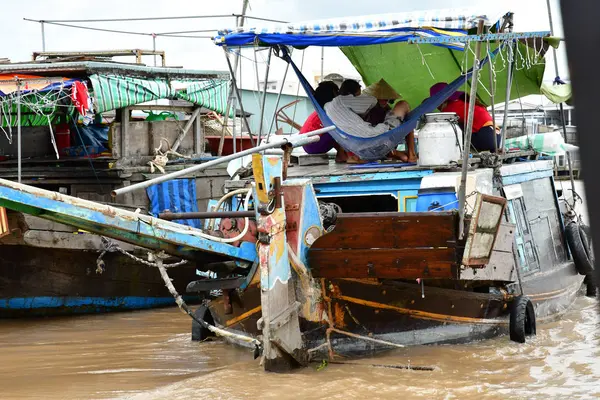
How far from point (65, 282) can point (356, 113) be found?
4.12 metres

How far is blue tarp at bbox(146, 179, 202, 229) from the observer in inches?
431

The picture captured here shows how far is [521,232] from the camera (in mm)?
8047

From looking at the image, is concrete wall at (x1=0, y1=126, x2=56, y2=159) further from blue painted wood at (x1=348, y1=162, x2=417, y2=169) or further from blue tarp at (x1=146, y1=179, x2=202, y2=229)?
blue painted wood at (x1=348, y1=162, x2=417, y2=169)

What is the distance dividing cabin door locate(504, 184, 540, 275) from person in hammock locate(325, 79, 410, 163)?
1279mm

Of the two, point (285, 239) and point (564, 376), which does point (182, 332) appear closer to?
point (285, 239)

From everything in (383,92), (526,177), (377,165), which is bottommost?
(526,177)

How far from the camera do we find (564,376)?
20.7 ft

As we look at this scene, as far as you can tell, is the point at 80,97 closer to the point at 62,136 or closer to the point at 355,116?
the point at 62,136

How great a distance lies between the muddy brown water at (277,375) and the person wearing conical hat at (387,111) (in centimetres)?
198

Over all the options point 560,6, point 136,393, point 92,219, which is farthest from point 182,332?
point 560,6

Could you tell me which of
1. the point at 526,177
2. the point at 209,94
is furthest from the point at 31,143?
the point at 526,177

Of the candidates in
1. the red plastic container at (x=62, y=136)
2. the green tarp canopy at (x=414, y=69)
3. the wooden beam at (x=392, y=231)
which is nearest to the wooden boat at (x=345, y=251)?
the wooden beam at (x=392, y=231)

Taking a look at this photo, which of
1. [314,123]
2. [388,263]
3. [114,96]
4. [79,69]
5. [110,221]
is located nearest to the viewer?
[110,221]

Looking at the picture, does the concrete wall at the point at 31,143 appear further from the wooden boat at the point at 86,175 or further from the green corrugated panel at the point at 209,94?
the green corrugated panel at the point at 209,94
